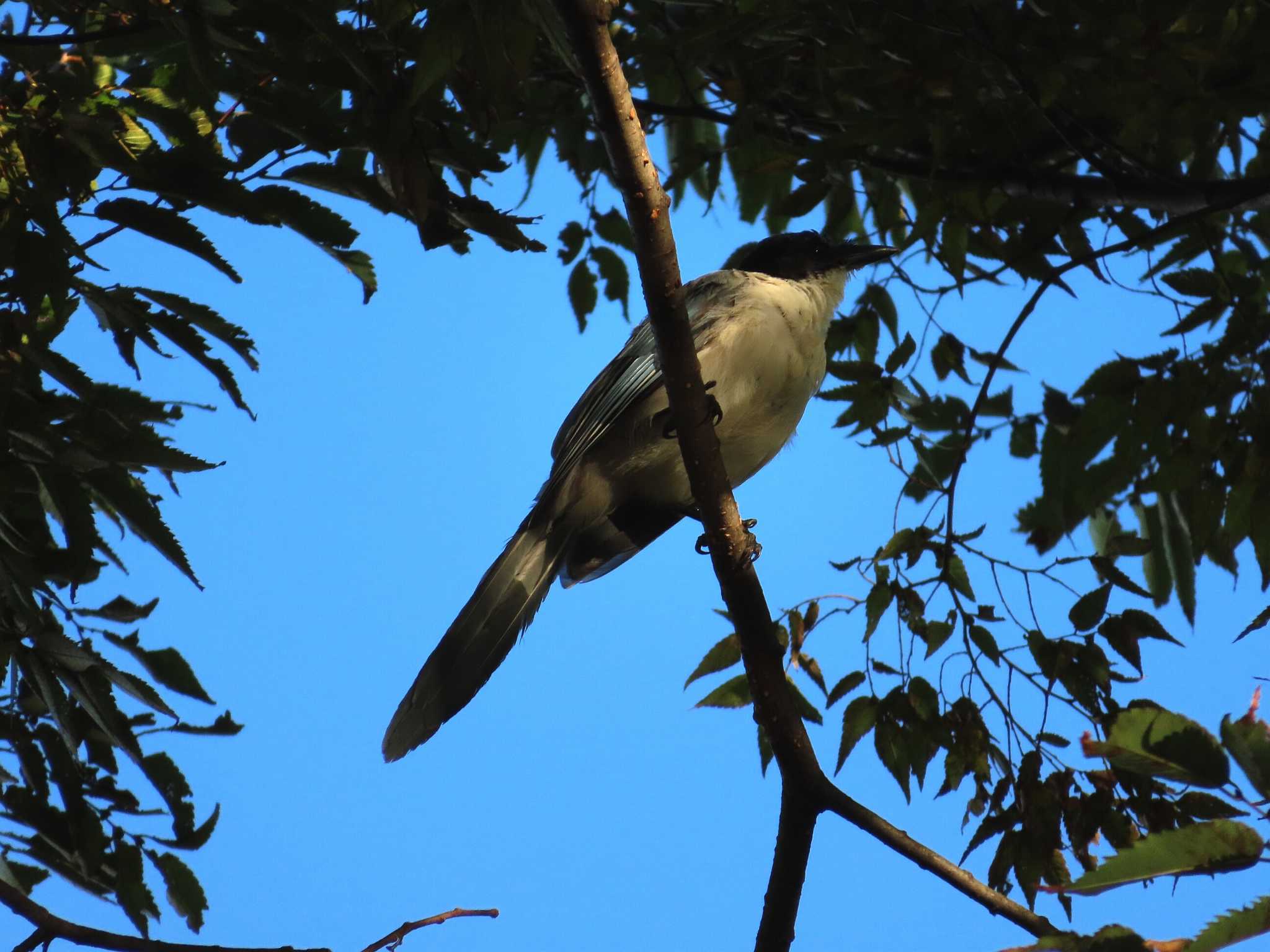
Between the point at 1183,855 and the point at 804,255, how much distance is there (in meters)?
3.79

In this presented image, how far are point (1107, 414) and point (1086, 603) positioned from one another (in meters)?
0.48

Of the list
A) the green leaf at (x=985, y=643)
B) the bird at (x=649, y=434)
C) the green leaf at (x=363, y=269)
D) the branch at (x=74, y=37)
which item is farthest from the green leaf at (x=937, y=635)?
the branch at (x=74, y=37)

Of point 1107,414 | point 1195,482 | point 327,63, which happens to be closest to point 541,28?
point 327,63

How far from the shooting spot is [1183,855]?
125cm

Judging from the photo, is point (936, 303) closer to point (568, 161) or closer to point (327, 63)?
point (568, 161)

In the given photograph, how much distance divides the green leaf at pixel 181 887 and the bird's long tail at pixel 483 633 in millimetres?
658

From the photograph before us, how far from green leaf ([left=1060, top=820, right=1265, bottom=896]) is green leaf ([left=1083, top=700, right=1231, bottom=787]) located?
0.17 feet

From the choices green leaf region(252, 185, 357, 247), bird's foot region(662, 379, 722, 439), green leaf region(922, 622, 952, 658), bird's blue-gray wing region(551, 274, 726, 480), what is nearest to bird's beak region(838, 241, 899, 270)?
bird's blue-gray wing region(551, 274, 726, 480)

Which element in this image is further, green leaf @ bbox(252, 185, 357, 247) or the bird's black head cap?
the bird's black head cap

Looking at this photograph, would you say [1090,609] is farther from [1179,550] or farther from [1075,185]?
[1075,185]

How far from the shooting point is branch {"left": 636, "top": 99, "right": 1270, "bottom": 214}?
2967mm

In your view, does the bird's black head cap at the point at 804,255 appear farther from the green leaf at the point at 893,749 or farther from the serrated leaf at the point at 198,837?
the serrated leaf at the point at 198,837

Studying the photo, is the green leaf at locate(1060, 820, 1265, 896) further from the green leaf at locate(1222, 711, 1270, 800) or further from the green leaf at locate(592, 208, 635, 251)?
the green leaf at locate(592, 208, 635, 251)

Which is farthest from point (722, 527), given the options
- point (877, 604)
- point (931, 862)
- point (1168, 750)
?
point (1168, 750)
